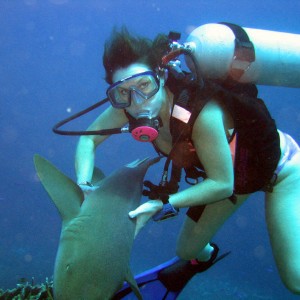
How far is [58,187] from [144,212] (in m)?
0.77

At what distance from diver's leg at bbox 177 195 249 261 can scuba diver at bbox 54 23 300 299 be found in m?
0.03

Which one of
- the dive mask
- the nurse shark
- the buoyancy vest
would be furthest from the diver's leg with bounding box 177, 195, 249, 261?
the dive mask

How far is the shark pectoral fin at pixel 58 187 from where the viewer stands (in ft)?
7.89

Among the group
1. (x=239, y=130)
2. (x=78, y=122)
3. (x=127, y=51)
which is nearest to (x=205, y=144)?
(x=239, y=130)

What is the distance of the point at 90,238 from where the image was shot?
2242 millimetres

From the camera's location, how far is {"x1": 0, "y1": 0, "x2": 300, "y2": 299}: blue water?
61.4 ft

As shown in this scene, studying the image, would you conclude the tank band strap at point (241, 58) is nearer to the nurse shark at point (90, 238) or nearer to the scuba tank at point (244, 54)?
the scuba tank at point (244, 54)

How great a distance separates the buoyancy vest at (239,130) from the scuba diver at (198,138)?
10 mm

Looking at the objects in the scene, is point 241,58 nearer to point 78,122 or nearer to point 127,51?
point 127,51

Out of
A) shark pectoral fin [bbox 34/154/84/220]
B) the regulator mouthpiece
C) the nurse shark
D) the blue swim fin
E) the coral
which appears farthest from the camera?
the coral

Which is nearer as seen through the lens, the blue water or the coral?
the coral

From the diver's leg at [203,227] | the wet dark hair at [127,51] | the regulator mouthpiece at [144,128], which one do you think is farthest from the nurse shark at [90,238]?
the diver's leg at [203,227]

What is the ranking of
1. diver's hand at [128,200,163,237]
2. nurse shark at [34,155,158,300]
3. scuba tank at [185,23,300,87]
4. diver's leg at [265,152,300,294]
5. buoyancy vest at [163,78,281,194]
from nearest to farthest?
1. nurse shark at [34,155,158,300]
2. diver's hand at [128,200,163,237]
3. buoyancy vest at [163,78,281,194]
4. scuba tank at [185,23,300,87]
5. diver's leg at [265,152,300,294]

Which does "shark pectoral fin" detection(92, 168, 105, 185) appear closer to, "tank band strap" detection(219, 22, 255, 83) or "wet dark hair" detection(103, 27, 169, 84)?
"wet dark hair" detection(103, 27, 169, 84)
